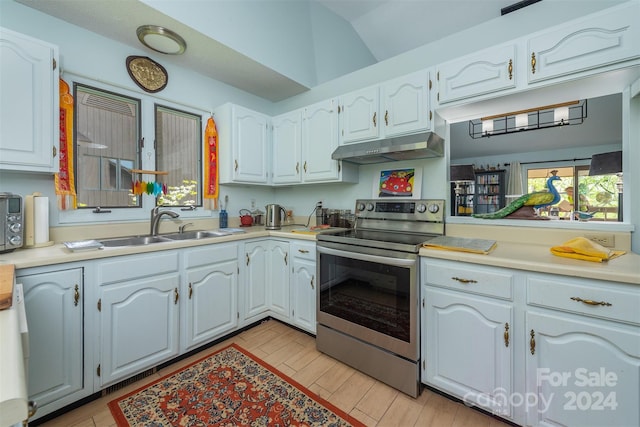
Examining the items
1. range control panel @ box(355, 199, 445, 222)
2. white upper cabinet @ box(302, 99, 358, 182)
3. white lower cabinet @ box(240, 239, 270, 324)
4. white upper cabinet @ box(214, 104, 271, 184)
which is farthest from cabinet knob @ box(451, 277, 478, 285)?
white upper cabinet @ box(214, 104, 271, 184)

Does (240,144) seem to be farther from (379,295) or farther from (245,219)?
(379,295)

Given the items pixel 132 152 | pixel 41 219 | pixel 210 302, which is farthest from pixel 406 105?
pixel 41 219

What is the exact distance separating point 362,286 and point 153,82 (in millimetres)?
2401

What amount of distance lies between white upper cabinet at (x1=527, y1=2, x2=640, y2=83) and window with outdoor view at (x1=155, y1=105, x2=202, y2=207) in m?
2.67

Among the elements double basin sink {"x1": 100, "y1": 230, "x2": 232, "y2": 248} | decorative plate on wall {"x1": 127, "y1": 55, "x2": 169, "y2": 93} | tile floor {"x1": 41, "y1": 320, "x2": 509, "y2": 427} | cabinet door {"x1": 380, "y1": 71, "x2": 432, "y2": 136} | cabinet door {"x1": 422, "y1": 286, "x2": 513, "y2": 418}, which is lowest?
tile floor {"x1": 41, "y1": 320, "x2": 509, "y2": 427}

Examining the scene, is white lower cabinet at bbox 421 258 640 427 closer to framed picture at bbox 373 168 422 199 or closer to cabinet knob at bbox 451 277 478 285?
cabinet knob at bbox 451 277 478 285

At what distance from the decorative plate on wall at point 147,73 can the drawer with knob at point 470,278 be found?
2.56m

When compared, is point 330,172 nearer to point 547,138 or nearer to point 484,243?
point 484,243

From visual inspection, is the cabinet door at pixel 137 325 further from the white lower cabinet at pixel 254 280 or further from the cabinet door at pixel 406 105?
the cabinet door at pixel 406 105

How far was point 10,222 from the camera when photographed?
143cm

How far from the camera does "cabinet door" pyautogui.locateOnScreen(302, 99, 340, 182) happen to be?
7.86 ft

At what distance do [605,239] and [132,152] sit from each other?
10.9ft

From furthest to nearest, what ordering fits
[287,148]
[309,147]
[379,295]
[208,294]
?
[287,148] → [309,147] → [208,294] → [379,295]

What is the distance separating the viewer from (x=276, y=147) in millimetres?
2852
